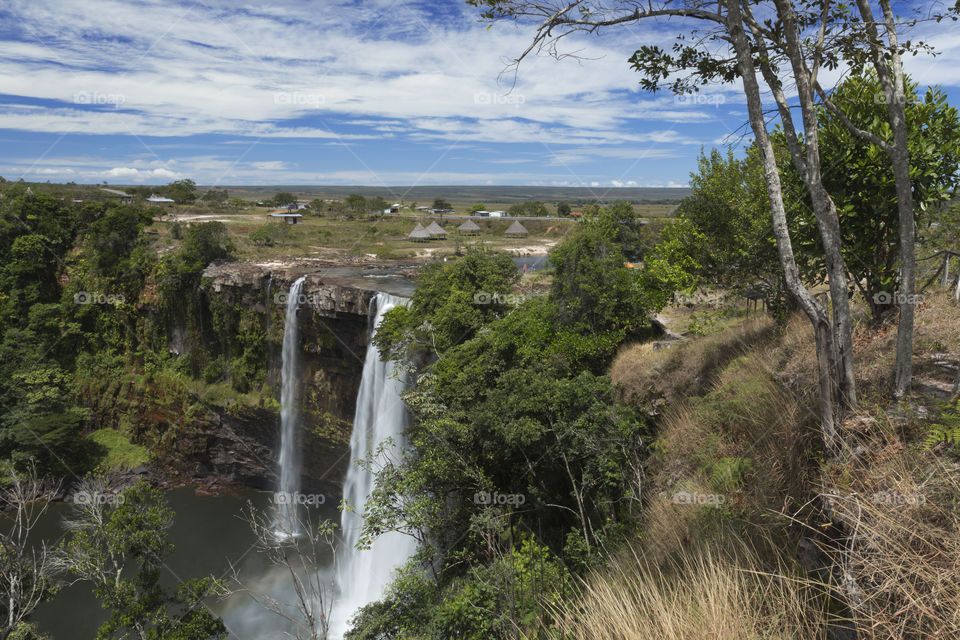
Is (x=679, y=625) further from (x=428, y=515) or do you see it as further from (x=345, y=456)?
(x=345, y=456)

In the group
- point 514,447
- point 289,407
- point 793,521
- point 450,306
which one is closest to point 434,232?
point 289,407

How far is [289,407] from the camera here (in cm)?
2998

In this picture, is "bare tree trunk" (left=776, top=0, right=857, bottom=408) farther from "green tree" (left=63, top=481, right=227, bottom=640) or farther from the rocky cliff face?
the rocky cliff face

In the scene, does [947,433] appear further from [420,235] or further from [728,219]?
[420,235]

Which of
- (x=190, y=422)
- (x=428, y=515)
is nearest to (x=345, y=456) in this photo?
(x=190, y=422)

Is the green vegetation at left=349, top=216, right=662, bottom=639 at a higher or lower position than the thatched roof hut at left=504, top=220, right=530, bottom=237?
lower

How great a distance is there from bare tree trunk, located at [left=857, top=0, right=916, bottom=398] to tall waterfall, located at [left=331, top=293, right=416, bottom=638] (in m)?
16.4

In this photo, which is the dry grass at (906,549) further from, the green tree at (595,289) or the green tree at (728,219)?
the green tree at (595,289)

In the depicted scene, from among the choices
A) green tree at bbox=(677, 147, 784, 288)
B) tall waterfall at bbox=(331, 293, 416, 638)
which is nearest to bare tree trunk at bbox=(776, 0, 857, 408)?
A: green tree at bbox=(677, 147, 784, 288)

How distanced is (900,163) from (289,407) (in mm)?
29324

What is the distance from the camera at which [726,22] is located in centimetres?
586

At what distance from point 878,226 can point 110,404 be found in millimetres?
42803

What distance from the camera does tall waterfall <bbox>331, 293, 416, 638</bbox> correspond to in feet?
70.1

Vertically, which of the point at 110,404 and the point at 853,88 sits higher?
the point at 853,88
